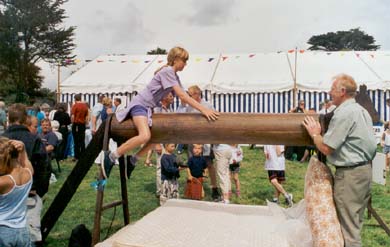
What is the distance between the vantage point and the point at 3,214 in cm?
329

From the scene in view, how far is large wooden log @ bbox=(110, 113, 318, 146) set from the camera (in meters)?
4.01

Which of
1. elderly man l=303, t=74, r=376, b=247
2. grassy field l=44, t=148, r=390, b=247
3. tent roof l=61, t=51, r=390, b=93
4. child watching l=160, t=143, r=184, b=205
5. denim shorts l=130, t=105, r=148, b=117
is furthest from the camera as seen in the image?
tent roof l=61, t=51, r=390, b=93

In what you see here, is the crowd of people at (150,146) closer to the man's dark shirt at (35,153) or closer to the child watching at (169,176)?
the man's dark shirt at (35,153)

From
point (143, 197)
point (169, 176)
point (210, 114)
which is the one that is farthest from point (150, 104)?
→ point (143, 197)

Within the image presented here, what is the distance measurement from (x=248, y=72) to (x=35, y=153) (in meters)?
12.2

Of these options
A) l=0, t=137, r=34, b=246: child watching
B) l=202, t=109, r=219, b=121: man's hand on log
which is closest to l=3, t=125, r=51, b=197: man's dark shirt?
l=0, t=137, r=34, b=246: child watching

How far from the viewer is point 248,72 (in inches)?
618

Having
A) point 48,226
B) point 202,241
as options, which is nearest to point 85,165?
point 48,226

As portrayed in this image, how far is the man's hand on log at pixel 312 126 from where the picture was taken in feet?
12.6

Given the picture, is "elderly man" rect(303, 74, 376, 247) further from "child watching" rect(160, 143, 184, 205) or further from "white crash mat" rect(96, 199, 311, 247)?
"child watching" rect(160, 143, 184, 205)

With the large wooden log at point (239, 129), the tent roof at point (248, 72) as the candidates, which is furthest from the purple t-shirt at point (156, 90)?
the tent roof at point (248, 72)

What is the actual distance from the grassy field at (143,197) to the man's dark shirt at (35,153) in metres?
0.85

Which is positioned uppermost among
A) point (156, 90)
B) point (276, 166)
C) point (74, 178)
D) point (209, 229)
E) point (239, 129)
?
point (156, 90)

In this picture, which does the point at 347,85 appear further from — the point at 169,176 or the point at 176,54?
the point at 169,176
